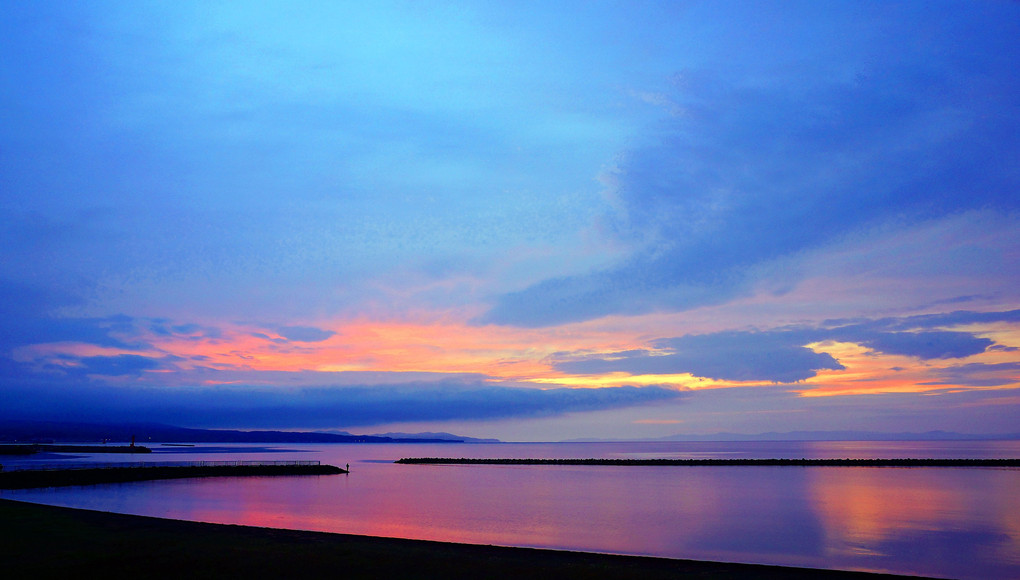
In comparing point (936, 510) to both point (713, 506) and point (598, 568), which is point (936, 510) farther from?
point (598, 568)

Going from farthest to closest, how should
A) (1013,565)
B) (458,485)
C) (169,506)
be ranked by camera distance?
1. (458,485)
2. (169,506)
3. (1013,565)

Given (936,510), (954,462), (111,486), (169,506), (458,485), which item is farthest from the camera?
(954,462)

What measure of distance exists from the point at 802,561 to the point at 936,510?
2737cm

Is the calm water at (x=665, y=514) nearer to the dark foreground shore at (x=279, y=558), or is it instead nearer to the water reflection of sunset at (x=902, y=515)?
the water reflection of sunset at (x=902, y=515)

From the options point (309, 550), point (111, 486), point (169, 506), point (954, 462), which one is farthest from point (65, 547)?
point (954, 462)

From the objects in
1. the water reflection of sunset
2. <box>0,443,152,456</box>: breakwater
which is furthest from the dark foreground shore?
<box>0,443,152,456</box>: breakwater

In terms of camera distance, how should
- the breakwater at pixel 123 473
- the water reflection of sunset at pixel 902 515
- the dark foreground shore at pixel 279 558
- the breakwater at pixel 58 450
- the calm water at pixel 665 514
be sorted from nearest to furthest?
the dark foreground shore at pixel 279 558 < the calm water at pixel 665 514 < the water reflection of sunset at pixel 902 515 < the breakwater at pixel 123 473 < the breakwater at pixel 58 450

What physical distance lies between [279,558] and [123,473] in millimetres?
56330

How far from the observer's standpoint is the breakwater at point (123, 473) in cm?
5372

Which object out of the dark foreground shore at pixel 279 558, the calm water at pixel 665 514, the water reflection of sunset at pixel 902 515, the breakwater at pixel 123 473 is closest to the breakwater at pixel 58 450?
the breakwater at pixel 123 473

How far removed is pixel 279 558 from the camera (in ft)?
65.2

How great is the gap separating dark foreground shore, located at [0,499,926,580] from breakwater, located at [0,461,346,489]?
34.9 meters

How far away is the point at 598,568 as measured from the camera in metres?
19.4

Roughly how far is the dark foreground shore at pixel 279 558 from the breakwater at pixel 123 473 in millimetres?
34948
